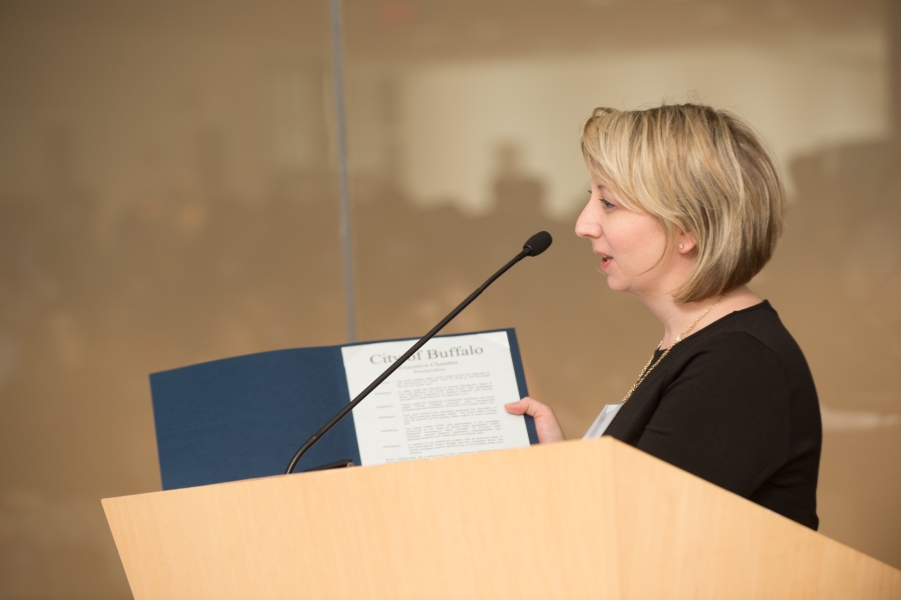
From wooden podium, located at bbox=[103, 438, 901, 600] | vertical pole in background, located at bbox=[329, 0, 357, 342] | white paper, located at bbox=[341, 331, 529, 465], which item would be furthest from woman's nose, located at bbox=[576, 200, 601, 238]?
vertical pole in background, located at bbox=[329, 0, 357, 342]

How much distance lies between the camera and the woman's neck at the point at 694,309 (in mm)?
1460

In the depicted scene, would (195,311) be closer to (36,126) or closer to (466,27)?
(36,126)

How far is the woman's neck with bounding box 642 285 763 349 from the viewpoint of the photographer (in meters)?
1.46

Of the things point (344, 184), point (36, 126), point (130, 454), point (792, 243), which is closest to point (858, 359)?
point (792, 243)

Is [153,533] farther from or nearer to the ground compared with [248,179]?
nearer to the ground

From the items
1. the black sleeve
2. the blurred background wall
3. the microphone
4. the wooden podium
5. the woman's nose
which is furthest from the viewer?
the blurred background wall

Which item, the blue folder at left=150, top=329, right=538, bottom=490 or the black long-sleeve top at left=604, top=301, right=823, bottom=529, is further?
the blue folder at left=150, top=329, right=538, bottom=490

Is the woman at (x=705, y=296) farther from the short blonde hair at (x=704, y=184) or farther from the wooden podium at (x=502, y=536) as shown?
the wooden podium at (x=502, y=536)

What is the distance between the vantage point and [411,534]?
82 centimetres

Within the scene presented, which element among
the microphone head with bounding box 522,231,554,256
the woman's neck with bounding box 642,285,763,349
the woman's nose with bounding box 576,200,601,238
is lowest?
the woman's neck with bounding box 642,285,763,349

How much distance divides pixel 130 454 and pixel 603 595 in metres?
3.07

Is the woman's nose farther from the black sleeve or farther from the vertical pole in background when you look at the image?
the vertical pole in background

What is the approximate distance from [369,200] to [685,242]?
7.88 ft

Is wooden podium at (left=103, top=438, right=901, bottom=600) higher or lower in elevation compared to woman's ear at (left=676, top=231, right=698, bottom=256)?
lower
